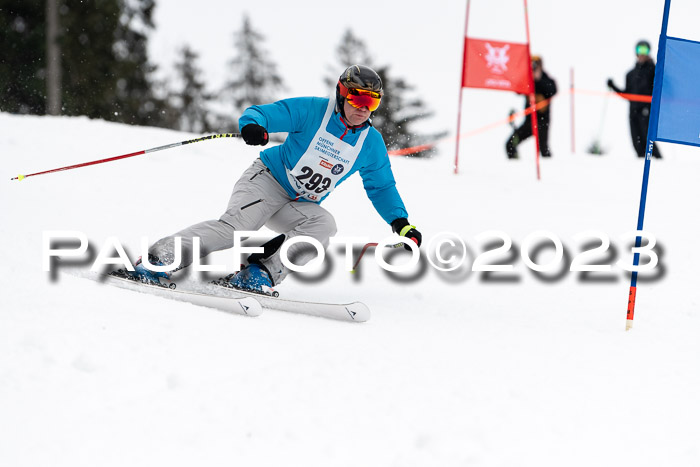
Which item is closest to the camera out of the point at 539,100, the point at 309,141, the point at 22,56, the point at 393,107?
the point at 309,141

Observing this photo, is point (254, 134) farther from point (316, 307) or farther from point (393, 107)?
point (393, 107)

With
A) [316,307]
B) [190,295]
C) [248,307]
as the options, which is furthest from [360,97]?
[190,295]

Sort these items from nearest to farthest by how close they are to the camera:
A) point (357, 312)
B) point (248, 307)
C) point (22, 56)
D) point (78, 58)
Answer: point (248, 307)
point (357, 312)
point (22, 56)
point (78, 58)

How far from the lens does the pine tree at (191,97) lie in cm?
3169

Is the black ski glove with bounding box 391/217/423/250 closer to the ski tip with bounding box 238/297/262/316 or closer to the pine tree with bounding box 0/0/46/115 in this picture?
the ski tip with bounding box 238/297/262/316

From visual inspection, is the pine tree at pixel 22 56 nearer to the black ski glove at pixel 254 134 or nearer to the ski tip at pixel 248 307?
the black ski glove at pixel 254 134

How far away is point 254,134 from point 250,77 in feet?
93.7

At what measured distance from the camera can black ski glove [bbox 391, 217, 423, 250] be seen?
432 cm

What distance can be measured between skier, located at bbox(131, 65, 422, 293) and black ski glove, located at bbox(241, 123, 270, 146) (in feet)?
0.18

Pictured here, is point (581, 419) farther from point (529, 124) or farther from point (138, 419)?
point (529, 124)

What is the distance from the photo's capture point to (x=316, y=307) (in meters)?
3.93

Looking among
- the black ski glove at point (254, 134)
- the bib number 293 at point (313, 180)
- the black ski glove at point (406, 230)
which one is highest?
the black ski glove at point (254, 134)

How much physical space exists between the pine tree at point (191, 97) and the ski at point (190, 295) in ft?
92.1

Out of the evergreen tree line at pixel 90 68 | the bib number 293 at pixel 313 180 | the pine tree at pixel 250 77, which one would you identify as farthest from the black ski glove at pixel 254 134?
the pine tree at pixel 250 77
